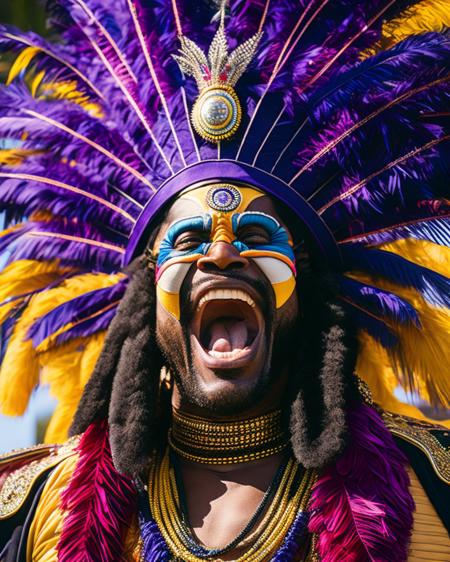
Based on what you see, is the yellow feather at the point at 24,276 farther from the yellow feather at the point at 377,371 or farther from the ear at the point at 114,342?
the yellow feather at the point at 377,371

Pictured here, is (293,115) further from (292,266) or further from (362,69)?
(292,266)

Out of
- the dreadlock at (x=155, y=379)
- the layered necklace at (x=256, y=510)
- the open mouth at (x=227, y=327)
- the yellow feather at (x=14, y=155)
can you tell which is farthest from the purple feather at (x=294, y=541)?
the yellow feather at (x=14, y=155)

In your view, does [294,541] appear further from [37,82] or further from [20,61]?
[20,61]

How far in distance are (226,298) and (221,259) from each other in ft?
Answer: 0.47

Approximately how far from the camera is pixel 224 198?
12.6ft

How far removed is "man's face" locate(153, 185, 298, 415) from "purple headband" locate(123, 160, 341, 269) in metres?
0.05

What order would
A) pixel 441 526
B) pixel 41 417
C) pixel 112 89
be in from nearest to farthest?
pixel 441 526
pixel 112 89
pixel 41 417

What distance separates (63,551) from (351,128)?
1916mm

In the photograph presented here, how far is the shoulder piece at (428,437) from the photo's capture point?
144 inches

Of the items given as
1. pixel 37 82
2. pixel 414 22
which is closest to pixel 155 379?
pixel 37 82

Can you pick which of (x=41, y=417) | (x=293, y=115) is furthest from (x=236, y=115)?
(x=41, y=417)

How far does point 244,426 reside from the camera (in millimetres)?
3764

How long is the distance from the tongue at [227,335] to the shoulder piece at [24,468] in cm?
73

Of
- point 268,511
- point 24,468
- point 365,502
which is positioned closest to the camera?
point 365,502
